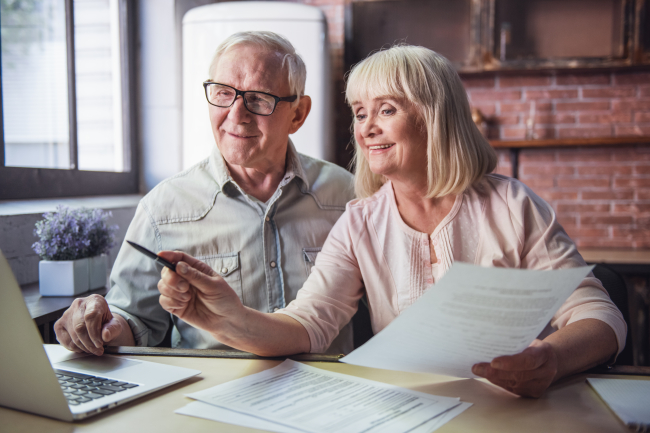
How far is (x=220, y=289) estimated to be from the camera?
2.56 ft

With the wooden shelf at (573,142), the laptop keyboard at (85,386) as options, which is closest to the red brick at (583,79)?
the wooden shelf at (573,142)

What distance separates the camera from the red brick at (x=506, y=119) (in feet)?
10.2

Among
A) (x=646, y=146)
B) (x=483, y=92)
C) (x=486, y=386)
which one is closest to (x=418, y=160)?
(x=486, y=386)

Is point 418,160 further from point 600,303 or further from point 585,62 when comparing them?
point 585,62

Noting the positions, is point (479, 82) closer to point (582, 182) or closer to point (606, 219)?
point (582, 182)

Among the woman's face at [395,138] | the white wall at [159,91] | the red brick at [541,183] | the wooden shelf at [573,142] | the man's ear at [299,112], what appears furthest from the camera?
the red brick at [541,183]

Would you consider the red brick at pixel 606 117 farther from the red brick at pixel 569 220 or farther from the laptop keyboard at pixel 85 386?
the laptop keyboard at pixel 85 386

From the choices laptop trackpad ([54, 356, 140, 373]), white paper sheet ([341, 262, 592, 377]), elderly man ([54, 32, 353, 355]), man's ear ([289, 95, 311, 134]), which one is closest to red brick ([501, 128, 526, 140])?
man's ear ([289, 95, 311, 134])

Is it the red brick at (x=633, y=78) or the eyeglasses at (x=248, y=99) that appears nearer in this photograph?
the eyeglasses at (x=248, y=99)

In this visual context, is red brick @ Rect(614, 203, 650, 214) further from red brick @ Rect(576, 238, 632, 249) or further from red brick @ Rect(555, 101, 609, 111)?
red brick @ Rect(555, 101, 609, 111)

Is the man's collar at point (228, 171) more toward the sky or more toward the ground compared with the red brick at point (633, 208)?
more toward the sky

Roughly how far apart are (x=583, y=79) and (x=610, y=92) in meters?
0.17

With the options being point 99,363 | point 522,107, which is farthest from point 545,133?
point 99,363

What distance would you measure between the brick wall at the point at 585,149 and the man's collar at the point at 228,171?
80.8 inches
